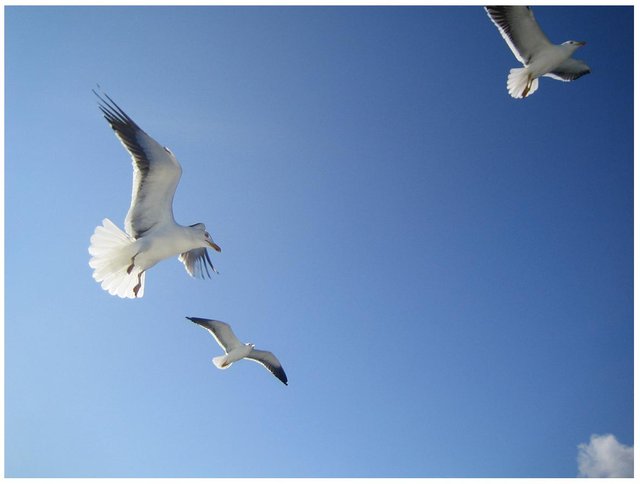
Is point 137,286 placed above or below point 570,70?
below

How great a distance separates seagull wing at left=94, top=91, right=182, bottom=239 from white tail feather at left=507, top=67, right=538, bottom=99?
5099mm

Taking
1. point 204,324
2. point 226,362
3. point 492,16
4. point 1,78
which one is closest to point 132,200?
point 1,78

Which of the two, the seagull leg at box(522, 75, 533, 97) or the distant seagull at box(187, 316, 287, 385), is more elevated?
the seagull leg at box(522, 75, 533, 97)

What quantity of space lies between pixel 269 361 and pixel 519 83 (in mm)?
6904

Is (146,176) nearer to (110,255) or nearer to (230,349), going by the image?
(110,255)

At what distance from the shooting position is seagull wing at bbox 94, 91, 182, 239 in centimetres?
511

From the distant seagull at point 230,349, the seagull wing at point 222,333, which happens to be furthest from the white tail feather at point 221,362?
the seagull wing at point 222,333

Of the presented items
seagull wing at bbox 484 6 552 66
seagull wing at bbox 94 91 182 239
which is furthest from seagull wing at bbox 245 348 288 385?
seagull wing at bbox 484 6 552 66

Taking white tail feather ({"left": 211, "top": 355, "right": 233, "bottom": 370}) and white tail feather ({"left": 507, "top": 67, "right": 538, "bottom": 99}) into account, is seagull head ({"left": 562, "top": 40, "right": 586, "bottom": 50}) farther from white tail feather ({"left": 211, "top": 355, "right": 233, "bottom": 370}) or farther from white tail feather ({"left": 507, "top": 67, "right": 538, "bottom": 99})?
white tail feather ({"left": 211, "top": 355, "right": 233, "bottom": 370})

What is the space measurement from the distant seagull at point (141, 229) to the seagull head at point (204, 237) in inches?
0.6

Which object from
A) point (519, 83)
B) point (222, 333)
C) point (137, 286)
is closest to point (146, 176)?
point (137, 286)

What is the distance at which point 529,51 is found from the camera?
7258 millimetres

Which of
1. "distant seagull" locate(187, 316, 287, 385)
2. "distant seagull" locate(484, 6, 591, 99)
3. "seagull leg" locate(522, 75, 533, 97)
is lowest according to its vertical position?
"distant seagull" locate(187, 316, 287, 385)

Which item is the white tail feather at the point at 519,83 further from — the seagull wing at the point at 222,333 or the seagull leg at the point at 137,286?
the seagull wing at the point at 222,333
